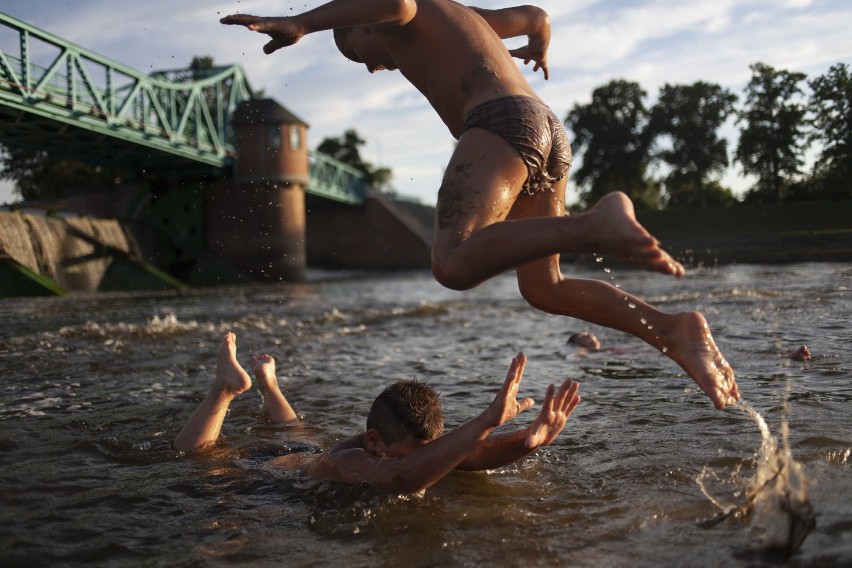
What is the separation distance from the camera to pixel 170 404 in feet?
16.8

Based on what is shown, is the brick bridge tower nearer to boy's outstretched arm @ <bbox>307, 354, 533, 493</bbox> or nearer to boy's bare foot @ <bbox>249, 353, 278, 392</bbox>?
boy's bare foot @ <bbox>249, 353, 278, 392</bbox>

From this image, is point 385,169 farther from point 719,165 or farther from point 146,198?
point 146,198

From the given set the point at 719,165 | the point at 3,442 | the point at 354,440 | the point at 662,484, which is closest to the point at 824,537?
the point at 662,484

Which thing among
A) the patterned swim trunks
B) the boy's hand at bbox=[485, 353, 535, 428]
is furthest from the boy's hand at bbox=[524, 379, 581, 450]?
the patterned swim trunks

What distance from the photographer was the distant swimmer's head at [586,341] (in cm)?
704

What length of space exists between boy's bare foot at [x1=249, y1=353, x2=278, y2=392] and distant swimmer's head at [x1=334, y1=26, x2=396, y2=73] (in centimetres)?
175

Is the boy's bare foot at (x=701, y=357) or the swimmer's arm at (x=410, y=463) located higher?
the boy's bare foot at (x=701, y=357)

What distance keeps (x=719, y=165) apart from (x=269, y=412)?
50.9m

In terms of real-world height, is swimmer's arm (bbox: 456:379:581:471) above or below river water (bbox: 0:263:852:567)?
above

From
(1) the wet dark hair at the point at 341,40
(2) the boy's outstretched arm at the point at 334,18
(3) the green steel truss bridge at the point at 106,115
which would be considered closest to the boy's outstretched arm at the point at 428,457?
(2) the boy's outstretched arm at the point at 334,18

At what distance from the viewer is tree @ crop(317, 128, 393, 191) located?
61.9 m

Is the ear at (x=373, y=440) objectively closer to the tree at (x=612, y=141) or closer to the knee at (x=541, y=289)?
the knee at (x=541, y=289)

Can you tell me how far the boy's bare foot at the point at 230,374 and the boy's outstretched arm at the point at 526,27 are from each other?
1.92 meters

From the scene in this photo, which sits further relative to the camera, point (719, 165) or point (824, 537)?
point (719, 165)
